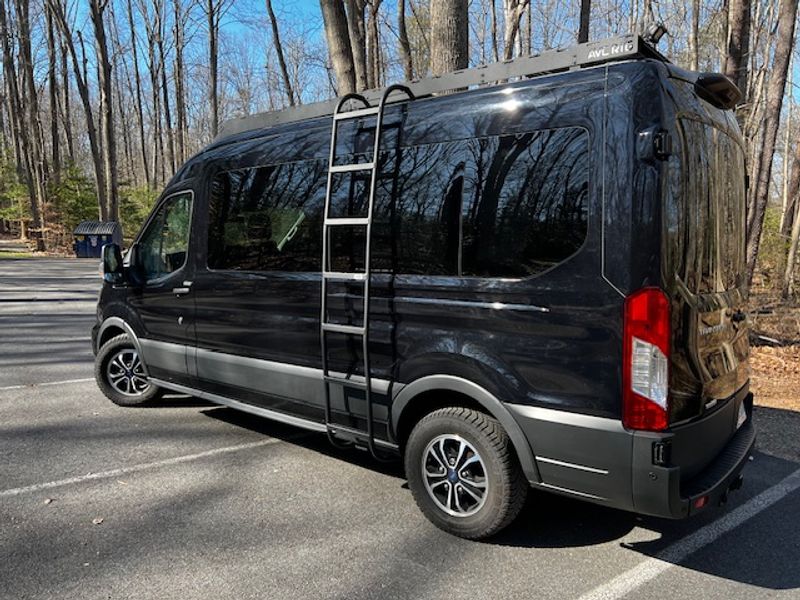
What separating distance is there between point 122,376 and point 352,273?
340cm

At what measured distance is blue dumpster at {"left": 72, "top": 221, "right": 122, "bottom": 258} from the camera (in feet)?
88.9

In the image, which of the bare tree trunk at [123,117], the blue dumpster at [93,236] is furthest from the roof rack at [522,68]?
the bare tree trunk at [123,117]

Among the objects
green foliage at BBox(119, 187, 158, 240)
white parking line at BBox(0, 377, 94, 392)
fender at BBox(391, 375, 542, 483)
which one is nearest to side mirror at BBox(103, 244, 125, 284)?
white parking line at BBox(0, 377, 94, 392)

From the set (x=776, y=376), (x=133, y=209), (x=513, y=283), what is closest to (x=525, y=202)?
(x=513, y=283)

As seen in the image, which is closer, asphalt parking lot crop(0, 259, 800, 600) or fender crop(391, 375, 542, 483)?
asphalt parking lot crop(0, 259, 800, 600)

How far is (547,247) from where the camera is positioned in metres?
3.20

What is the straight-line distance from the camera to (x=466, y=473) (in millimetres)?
3564

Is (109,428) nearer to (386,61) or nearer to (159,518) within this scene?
(159,518)

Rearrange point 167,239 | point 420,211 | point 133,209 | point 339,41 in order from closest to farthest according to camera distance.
Answer: point 420,211
point 167,239
point 339,41
point 133,209

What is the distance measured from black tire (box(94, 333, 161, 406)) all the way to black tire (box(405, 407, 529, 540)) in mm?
3399

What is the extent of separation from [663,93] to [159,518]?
11.8 ft

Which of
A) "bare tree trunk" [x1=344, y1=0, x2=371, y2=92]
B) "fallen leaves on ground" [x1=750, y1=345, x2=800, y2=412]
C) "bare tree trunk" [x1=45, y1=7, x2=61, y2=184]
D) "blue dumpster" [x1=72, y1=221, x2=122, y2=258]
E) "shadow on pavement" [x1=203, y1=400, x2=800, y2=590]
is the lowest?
"fallen leaves on ground" [x1=750, y1=345, x2=800, y2=412]

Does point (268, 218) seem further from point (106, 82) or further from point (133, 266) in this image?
point (106, 82)

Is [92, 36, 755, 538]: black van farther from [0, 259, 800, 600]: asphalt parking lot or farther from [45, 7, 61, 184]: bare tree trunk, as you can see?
[45, 7, 61, 184]: bare tree trunk
